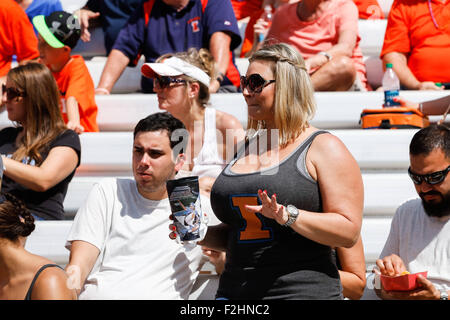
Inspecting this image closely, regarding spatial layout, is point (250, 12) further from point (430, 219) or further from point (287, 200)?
point (287, 200)

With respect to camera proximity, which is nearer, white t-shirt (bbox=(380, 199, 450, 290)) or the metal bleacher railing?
white t-shirt (bbox=(380, 199, 450, 290))

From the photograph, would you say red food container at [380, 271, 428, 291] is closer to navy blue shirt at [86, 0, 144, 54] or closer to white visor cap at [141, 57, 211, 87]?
white visor cap at [141, 57, 211, 87]

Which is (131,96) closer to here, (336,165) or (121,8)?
(121,8)

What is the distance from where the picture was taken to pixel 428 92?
413 cm

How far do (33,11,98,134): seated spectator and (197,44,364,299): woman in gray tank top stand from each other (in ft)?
6.39

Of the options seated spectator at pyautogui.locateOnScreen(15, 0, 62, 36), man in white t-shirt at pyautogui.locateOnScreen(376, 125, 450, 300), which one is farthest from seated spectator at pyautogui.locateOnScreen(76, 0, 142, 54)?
man in white t-shirt at pyautogui.locateOnScreen(376, 125, 450, 300)

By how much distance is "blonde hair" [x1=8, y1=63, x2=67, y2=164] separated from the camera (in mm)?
3541

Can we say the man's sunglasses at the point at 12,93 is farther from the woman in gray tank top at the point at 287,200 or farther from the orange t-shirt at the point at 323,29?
the orange t-shirt at the point at 323,29

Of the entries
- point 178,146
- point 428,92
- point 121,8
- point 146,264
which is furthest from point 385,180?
point 121,8

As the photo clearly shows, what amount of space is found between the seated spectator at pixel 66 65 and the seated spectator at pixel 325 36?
1215 mm

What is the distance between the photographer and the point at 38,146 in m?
3.49

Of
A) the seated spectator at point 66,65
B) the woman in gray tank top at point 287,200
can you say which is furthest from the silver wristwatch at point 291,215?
the seated spectator at point 66,65

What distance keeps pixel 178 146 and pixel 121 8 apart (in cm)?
251

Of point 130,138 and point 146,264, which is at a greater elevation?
point 130,138
